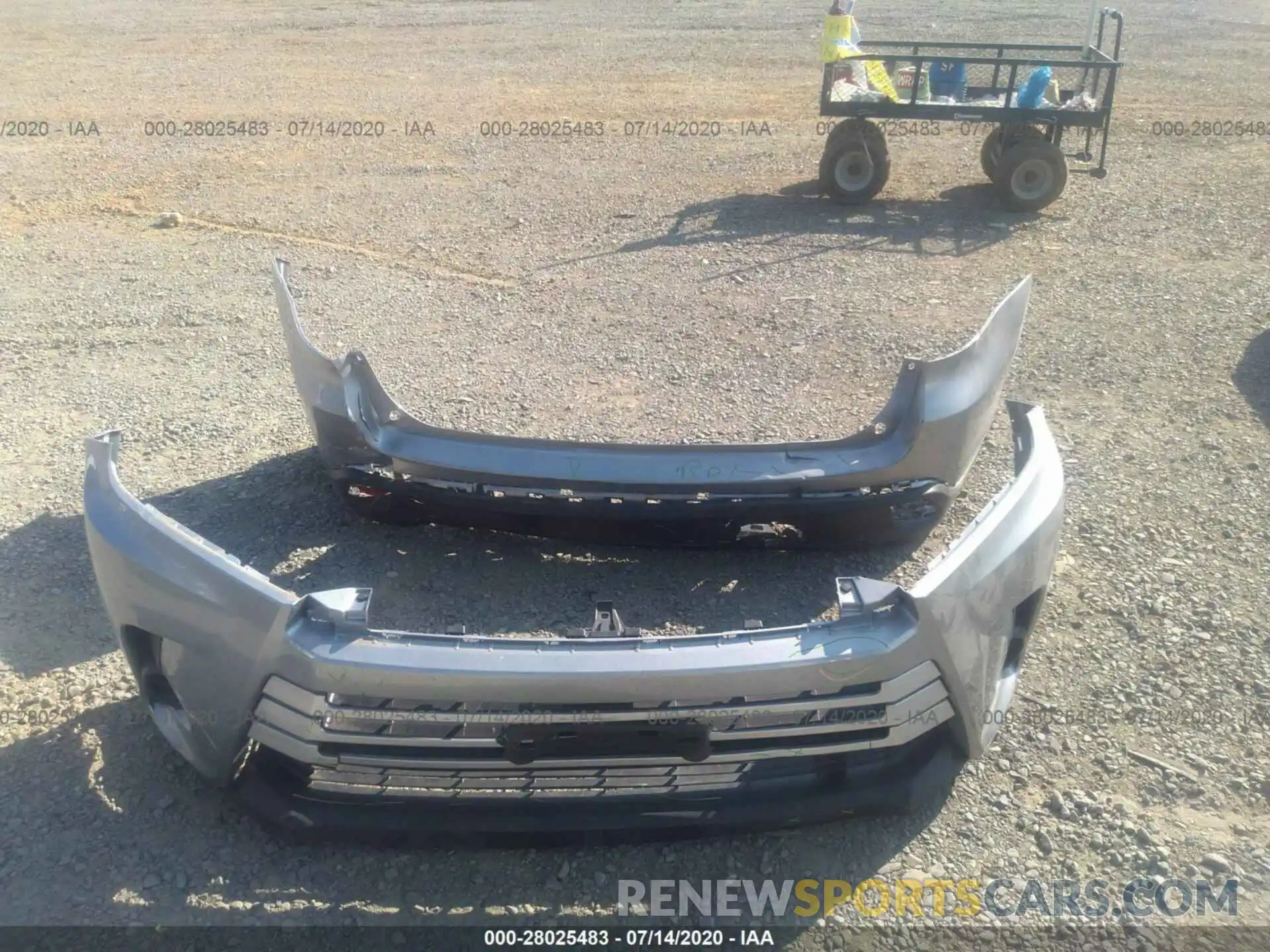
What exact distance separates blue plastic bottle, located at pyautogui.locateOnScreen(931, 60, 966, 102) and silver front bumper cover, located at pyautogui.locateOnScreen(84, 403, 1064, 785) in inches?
285

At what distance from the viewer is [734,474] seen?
11.1ft

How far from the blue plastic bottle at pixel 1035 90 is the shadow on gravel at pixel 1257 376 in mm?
3348

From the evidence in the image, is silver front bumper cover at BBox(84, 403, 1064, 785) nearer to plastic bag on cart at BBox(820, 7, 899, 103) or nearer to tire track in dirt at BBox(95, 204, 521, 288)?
tire track in dirt at BBox(95, 204, 521, 288)

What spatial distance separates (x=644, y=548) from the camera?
371cm

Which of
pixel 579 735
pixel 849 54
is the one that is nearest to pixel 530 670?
pixel 579 735

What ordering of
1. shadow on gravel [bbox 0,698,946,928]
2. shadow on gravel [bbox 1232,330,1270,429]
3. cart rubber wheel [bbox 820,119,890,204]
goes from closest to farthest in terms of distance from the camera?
shadow on gravel [bbox 0,698,946,928]
shadow on gravel [bbox 1232,330,1270,429]
cart rubber wheel [bbox 820,119,890,204]

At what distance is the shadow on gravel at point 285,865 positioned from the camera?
7.88 ft

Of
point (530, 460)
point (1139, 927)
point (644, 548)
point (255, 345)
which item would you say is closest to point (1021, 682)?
point (1139, 927)

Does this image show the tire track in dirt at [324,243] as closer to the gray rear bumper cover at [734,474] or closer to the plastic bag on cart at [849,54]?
the gray rear bumper cover at [734,474]

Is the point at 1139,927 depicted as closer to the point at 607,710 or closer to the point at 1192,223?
the point at 607,710

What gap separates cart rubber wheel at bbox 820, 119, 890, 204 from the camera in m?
8.38

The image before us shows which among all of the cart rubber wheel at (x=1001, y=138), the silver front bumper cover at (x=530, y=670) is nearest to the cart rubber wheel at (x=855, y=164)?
the cart rubber wheel at (x=1001, y=138)

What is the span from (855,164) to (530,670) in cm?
722

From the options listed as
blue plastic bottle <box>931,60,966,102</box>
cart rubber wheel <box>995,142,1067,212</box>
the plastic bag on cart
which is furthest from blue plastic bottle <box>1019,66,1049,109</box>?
the plastic bag on cart
